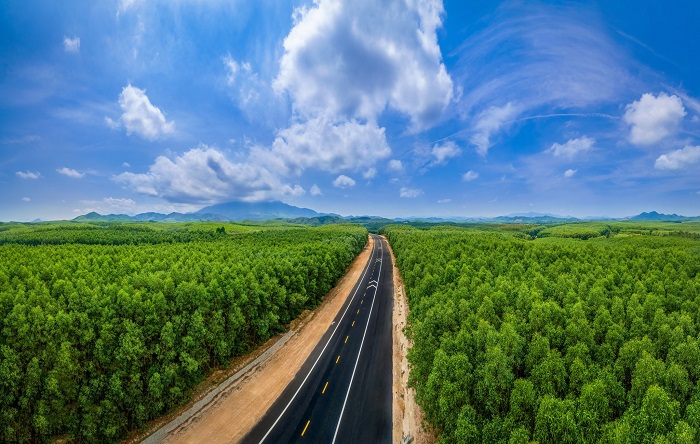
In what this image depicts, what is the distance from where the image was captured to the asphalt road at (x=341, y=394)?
3080 centimetres

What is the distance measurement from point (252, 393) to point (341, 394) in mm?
11276

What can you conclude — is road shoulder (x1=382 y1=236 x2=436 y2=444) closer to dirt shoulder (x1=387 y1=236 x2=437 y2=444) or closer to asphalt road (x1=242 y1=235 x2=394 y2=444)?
dirt shoulder (x1=387 y1=236 x2=437 y2=444)

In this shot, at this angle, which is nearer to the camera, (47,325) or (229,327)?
(47,325)

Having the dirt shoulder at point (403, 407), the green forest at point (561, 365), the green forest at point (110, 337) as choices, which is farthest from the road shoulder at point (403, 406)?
the green forest at point (110, 337)

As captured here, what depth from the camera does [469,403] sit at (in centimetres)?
2484

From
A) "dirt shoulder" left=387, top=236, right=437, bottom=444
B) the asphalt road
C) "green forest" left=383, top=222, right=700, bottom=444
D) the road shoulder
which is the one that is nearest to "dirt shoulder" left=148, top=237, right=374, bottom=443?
the asphalt road

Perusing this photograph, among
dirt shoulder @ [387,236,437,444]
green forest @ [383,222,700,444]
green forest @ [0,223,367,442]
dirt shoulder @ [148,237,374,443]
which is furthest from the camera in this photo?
dirt shoulder @ [148,237,374,443]

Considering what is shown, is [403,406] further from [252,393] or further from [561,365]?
[252,393]

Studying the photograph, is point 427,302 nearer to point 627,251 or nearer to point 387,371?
point 387,371

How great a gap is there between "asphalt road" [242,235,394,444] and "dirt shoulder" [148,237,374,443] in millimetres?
1324

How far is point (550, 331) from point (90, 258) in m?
70.5

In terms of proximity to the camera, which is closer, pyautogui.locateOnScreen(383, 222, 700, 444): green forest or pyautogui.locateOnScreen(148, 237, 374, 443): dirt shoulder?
pyautogui.locateOnScreen(383, 222, 700, 444): green forest

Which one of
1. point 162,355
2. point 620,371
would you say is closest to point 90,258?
point 162,355

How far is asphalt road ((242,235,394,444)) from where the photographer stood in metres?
30.8
